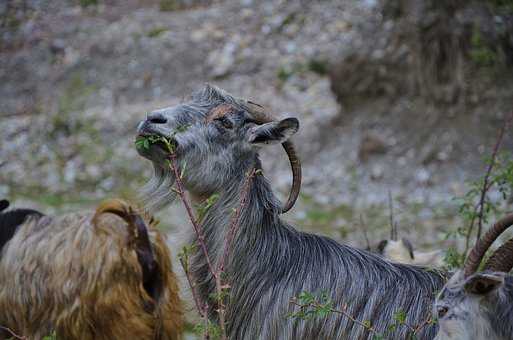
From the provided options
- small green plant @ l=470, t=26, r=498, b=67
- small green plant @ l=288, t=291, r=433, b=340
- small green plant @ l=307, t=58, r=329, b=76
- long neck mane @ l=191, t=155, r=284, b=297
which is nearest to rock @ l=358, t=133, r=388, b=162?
small green plant @ l=470, t=26, r=498, b=67

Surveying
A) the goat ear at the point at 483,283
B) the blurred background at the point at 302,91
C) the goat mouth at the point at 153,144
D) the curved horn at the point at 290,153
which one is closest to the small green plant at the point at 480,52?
the blurred background at the point at 302,91

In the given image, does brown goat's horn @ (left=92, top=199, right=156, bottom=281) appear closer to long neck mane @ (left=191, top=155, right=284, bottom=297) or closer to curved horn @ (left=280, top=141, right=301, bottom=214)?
long neck mane @ (left=191, top=155, right=284, bottom=297)

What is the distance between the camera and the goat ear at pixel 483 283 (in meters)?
3.45

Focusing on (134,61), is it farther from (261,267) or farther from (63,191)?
(261,267)

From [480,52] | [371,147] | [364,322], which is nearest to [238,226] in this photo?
[364,322]

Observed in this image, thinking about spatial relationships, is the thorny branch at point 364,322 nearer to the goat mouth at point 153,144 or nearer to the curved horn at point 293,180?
the curved horn at point 293,180

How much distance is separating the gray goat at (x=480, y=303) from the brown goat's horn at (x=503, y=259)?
1 centimetres

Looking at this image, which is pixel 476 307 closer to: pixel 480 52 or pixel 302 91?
pixel 480 52

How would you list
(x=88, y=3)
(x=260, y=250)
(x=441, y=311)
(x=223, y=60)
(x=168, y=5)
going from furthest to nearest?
(x=88, y=3) → (x=168, y=5) → (x=223, y=60) → (x=260, y=250) → (x=441, y=311)

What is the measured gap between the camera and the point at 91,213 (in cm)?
452

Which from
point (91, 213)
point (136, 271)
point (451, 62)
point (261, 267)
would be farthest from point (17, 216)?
point (451, 62)

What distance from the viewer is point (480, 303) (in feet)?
11.6

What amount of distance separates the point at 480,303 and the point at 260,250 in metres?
1.45

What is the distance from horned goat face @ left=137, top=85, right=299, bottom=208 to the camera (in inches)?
183
